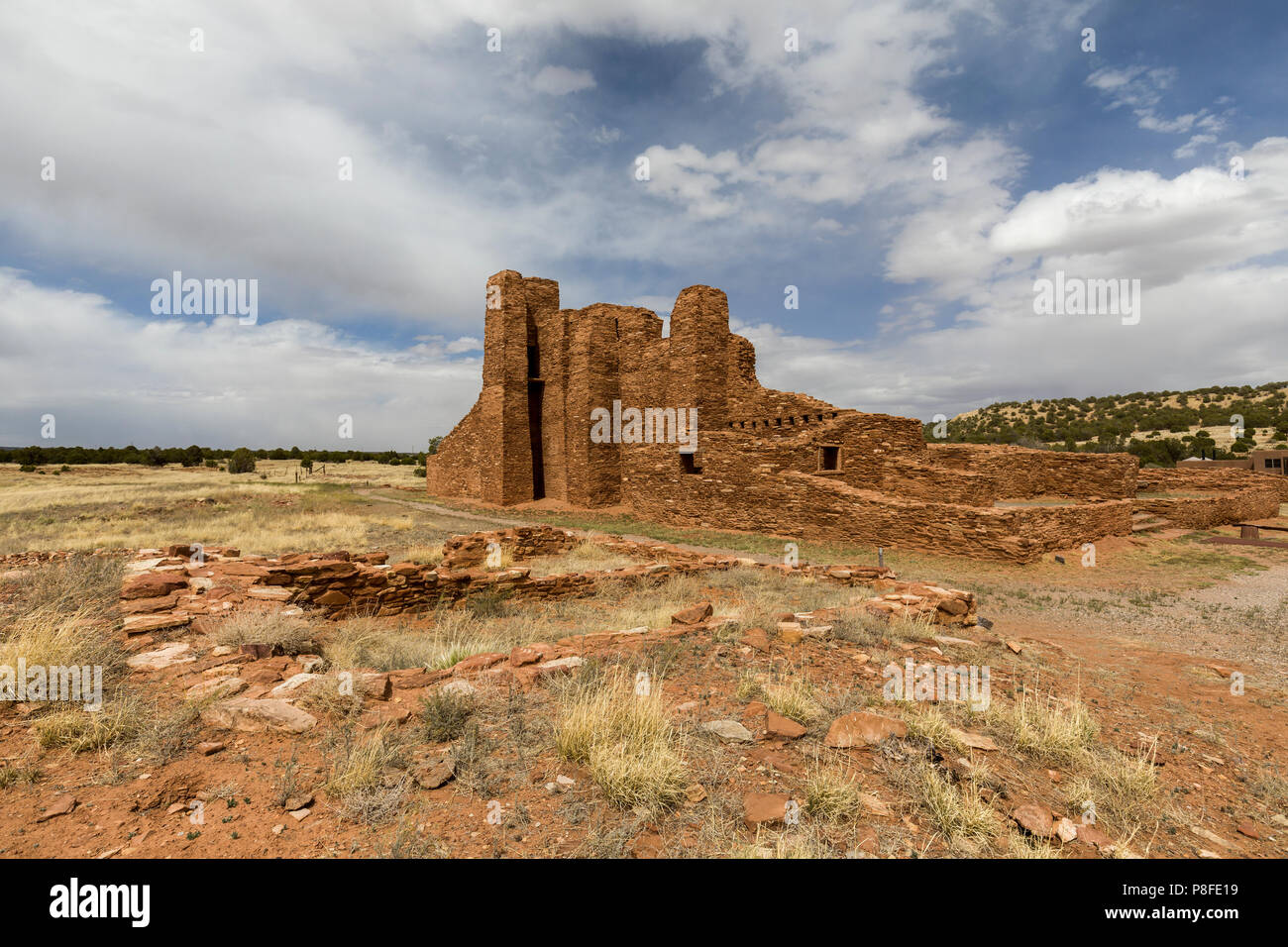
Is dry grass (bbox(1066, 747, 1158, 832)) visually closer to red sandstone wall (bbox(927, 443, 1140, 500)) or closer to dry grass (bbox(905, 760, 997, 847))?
dry grass (bbox(905, 760, 997, 847))

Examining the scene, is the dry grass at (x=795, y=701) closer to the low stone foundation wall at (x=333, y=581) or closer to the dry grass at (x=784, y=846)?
the dry grass at (x=784, y=846)

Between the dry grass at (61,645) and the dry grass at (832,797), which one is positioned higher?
the dry grass at (61,645)

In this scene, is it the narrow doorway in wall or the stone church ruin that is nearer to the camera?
the stone church ruin

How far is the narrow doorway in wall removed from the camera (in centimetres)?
2806

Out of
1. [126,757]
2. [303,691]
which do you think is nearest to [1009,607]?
[303,691]

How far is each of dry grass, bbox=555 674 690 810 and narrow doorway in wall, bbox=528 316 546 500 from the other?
24.7 m

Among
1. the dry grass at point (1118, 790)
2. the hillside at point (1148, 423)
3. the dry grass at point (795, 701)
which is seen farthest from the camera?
the hillside at point (1148, 423)

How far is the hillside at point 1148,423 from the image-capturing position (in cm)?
4034

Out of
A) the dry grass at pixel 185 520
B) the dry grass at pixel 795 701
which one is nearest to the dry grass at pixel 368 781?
the dry grass at pixel 795 701

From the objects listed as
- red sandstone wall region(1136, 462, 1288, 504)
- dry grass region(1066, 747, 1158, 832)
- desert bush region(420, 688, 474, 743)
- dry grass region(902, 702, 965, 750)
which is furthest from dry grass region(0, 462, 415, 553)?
red sandstone wall region(1136, 462, 1288, 504)

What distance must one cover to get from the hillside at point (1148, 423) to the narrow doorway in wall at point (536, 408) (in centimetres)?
3487

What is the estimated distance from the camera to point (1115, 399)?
69625mm

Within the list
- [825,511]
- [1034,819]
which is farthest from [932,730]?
[825,511]

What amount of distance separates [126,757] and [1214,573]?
18.6 m
